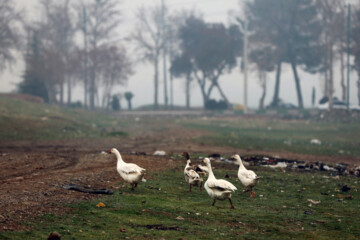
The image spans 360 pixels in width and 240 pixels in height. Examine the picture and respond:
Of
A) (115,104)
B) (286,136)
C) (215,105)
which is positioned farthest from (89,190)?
(115,104)

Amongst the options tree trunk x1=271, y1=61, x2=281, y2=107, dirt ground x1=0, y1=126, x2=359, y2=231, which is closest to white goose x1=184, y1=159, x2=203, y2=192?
dirt ground x1=0, y1=126, x2=359, y2=231

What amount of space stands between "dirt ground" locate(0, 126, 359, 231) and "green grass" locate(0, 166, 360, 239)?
60 centimetres

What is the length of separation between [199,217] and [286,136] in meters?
25.2

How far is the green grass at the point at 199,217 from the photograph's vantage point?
929 cm

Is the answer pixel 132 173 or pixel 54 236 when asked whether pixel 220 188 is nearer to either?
pixel 132 173

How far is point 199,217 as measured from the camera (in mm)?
10578

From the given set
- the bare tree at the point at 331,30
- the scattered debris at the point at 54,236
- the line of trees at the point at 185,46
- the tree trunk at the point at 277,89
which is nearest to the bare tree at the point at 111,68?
the line of trees at the point at 185,46

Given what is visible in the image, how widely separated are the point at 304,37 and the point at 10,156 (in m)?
58.2

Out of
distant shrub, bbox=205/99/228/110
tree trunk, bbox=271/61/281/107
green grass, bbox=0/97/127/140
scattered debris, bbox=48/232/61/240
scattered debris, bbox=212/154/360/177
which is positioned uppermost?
tree trunk, bbox=271/61/281/107

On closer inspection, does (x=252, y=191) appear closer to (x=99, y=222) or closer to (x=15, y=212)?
(x=99, y=222)

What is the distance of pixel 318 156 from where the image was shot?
2392 cm

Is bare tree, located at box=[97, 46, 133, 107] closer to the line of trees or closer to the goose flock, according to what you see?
the line of trees

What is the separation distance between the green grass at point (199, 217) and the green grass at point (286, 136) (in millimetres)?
12843

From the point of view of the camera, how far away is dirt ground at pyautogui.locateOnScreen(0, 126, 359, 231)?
10.4 metres
